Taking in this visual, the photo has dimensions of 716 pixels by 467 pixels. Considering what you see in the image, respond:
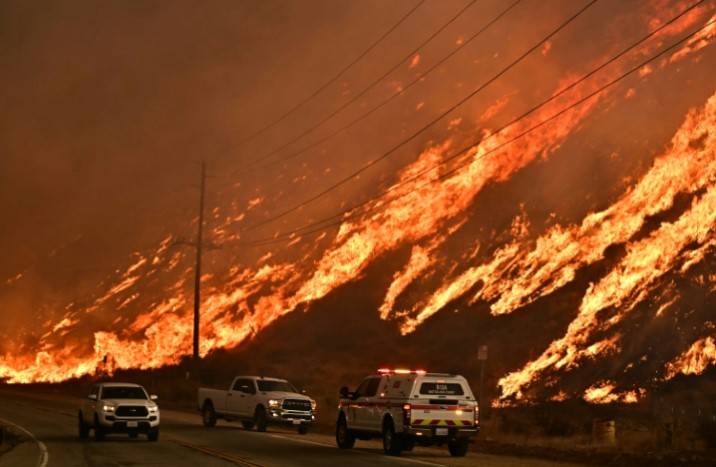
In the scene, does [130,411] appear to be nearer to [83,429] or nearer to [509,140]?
[83,429]

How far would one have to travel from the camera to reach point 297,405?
3750cm

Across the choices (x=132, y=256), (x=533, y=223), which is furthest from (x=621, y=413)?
(x=132, y=256)

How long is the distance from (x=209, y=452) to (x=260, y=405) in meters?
11.9

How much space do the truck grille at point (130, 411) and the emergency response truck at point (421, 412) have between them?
23.7 feet

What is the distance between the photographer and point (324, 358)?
73.8 metres

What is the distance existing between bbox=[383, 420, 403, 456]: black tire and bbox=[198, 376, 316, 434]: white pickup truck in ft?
33.0

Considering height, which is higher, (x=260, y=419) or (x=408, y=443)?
(x=260, y=419)

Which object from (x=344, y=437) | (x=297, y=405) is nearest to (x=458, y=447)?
(x=344, y=437)

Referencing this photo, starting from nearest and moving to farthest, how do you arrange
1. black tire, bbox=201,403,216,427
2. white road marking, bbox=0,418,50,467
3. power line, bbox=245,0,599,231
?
1. white road marking, bbox=0,418,50,467
2. black tire, bbox=201,403,216,427
3. power line, bbox=245,0,599,231

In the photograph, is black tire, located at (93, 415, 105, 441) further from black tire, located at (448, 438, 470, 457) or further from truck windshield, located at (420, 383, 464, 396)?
black tire, located at (448, 438, 470, 457)

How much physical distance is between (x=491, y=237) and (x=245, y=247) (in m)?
32.4

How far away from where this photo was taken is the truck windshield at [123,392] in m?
31.4

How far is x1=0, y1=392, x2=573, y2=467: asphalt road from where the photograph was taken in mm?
23250

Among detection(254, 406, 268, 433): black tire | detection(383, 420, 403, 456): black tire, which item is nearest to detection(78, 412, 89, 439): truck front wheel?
detection(254, 406, 268, 433): black tire
